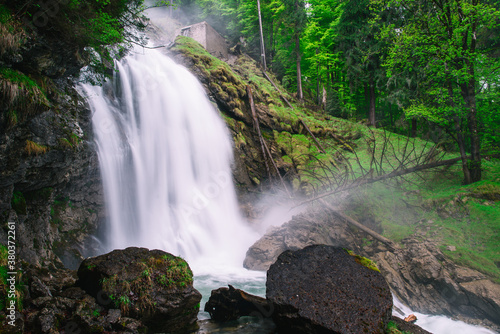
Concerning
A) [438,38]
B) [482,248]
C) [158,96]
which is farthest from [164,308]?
[438,38]

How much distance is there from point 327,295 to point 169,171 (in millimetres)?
8915

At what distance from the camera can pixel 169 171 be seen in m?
11.9

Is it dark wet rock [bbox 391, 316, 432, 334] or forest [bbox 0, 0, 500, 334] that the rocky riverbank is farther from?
dark wet rock [bbox 391, 316, 432, 334]

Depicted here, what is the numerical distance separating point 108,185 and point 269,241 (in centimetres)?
571

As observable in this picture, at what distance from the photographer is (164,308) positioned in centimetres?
458

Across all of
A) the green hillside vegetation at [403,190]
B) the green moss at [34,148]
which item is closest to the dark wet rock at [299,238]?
the green hillside vegetation at [403,190]

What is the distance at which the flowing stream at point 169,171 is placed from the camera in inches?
368

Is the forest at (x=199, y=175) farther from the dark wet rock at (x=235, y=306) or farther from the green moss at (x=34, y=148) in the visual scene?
the dark wet rock at (x=235, y=306)

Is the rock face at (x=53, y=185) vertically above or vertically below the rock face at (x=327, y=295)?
above

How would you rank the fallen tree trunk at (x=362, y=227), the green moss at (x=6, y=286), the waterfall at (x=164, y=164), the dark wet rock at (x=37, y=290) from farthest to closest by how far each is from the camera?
the waterfall at (x=164, y=164), the fallen tree trunk at (x=362, y=227), the dark wet rock at (x=37, y=290), the green moss at (x=6, y=286)

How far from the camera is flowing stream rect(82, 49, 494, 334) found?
30.6 feet

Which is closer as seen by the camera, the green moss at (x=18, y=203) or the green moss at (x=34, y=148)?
the green moss at (x=34, y=148)

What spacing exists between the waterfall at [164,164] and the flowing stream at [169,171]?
0.11 ft

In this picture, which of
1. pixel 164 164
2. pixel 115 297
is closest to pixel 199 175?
pixel 164 164
